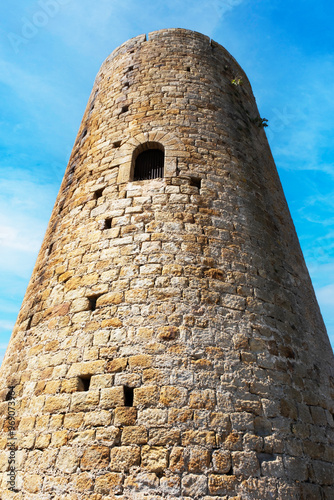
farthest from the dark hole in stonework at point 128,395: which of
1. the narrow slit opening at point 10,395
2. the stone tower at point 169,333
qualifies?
the narrow slit opening at point 10,395

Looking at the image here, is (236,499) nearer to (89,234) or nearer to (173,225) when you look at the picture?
(173,225)

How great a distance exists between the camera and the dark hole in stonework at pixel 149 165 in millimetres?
5215

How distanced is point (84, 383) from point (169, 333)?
0.96 m

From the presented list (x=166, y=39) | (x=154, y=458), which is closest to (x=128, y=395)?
(x=154, y=458)

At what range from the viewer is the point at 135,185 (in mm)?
4902

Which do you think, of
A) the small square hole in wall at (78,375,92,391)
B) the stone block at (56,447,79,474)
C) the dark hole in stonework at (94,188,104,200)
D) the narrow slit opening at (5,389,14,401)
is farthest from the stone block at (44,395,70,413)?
the dark hole in stonework at (94,188,104,200)

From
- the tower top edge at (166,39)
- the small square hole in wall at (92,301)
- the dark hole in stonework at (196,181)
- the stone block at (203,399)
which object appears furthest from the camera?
the tower top edge at (166,39)

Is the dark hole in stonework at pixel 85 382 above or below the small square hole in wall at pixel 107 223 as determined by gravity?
below

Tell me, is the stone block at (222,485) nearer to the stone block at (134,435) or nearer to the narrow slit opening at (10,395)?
the stone block at (134,435)

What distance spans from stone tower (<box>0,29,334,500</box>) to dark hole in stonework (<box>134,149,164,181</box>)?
0.09ft

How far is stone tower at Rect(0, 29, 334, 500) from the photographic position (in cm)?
316

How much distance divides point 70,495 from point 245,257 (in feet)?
9.71

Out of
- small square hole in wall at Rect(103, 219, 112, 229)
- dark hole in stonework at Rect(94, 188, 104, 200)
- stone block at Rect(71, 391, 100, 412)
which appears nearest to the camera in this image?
stone block at Rect(71, 391, 100, 412)

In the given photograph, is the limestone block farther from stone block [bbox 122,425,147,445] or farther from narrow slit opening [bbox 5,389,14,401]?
narrow slit opening [bbox 5,389,14,401]
